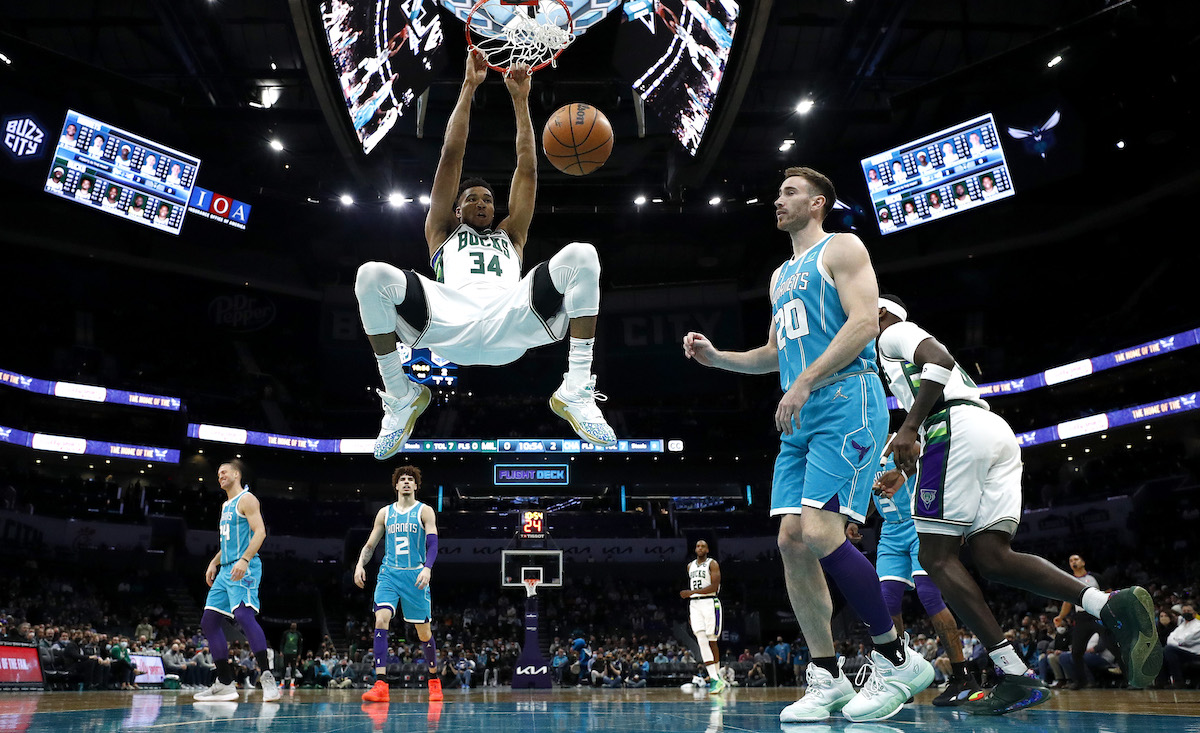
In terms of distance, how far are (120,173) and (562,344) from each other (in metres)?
15.7

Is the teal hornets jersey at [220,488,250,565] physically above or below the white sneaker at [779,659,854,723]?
above

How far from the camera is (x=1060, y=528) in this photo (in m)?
25.2

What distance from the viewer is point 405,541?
9375 millimetres

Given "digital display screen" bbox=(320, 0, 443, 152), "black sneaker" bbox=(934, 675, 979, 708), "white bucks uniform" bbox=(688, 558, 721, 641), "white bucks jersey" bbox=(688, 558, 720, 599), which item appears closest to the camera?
"black sneaker" bbox=(934, 675, 979, 708)

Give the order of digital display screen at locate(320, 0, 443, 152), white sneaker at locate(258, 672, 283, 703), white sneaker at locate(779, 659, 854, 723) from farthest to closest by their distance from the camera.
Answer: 1. digital display screen at locate(320, 0, 443, 152)
2. white sneaker at locate(258, 672, 283, 703)
3. white sneaker at locate(779, 659, 854, 723)

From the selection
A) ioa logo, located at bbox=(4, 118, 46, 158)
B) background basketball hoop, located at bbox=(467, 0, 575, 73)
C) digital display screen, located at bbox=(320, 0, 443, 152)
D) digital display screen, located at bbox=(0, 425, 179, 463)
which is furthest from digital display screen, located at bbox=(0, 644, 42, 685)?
digital display screen, located at bbox=(0, 425, 179, 463)

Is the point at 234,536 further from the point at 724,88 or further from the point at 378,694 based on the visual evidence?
the point at 724,88

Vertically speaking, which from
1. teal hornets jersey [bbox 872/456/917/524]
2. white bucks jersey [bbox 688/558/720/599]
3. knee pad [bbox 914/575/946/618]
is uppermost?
white bucks jersey [bbox 688/558/720/599]

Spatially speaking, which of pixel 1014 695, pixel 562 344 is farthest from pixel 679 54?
pixel 562 344

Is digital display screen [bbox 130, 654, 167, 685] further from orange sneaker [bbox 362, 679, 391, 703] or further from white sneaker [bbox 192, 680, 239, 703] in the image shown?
orange sneaker [bbox 362, 679, 391, 703]

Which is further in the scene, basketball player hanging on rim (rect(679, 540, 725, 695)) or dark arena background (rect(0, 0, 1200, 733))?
dark arena background (rect(0, 0, 1200, 733))

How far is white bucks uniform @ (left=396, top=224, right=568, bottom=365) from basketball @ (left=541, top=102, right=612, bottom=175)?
1.71 metres

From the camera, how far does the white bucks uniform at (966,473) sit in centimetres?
434

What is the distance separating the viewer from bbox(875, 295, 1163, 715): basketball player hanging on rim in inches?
160
